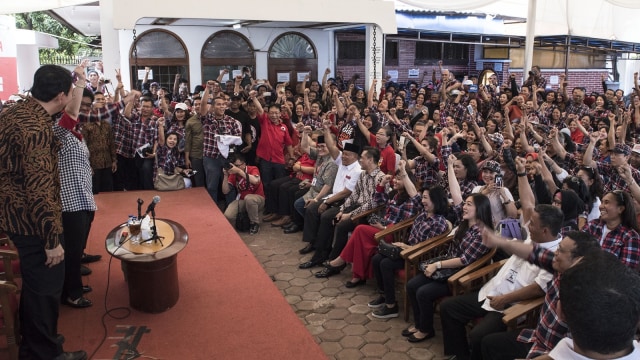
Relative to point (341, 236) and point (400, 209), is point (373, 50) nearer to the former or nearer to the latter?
point (341, 236)

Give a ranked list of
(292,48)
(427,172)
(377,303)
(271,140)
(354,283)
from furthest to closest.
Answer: (292,48) < (271,140) < (427,172) < (354,283) < (377,303)

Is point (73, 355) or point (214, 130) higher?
point (214, 130)

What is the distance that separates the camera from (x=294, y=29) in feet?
41.1

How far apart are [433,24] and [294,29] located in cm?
321

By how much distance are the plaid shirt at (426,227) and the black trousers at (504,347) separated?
4.58 feet

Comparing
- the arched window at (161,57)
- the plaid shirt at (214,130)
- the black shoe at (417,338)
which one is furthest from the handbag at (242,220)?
the arched window at (161,57)

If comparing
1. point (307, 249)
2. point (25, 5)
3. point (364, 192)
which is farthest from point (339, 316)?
point (25, 5)

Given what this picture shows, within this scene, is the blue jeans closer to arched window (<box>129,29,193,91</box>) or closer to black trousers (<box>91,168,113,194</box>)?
black trousers (<box>91,168,113,194</box>)

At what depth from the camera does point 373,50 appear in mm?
9148

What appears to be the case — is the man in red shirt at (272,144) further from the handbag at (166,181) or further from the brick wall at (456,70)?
the brick wall at (456,70)

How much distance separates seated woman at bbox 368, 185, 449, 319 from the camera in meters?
4.50

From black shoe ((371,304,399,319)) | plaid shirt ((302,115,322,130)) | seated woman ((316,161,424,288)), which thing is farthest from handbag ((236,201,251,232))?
black shoe ((371,304,399,319))

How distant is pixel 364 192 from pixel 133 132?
10.7ft

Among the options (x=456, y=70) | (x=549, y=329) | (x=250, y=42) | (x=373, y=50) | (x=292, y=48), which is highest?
(x=250, y=42)
